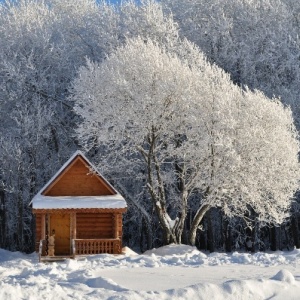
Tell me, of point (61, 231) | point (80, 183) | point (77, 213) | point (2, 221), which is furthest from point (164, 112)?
point (2, 221)

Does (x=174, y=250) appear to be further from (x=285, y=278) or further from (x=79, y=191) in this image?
(x=285, y=278)

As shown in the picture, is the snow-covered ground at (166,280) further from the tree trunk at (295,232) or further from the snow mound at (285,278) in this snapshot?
the tree trunk at (295,232)

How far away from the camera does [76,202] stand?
28.6m

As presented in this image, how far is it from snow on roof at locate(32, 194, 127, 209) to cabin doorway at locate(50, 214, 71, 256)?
235 centimetres

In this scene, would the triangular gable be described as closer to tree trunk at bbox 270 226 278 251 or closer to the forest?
the forest

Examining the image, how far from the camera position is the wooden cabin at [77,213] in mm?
28453

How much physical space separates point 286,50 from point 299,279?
24.4 m

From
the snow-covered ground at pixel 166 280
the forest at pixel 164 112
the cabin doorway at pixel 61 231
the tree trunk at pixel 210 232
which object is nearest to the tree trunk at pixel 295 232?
the forest at pixel 164 112

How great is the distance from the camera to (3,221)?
127 ft

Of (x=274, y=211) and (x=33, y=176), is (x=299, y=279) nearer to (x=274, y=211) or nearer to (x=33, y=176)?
(x=274, y=211)

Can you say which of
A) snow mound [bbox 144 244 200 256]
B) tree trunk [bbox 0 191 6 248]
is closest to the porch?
snow mound [bbox 144 244 200 256]

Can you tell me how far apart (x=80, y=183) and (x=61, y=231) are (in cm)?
320

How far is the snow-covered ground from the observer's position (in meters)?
11.8

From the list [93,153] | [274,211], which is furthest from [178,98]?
[93,153]
